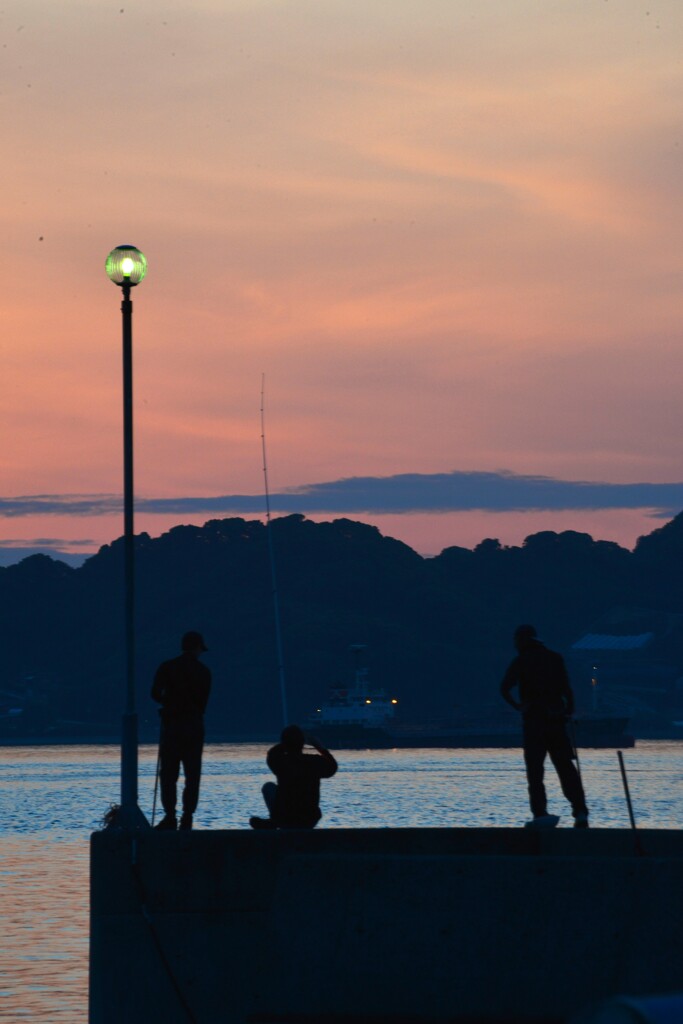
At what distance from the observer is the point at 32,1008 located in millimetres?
23125

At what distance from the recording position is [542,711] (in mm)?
15922

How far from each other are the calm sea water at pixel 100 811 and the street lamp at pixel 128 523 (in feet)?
25.8

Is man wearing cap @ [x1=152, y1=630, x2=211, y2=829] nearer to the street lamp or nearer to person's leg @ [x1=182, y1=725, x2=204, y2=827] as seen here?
person's leg @ [x1=182, y1=725, x2=204, y2=827]

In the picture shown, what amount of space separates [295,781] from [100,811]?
2471 inches

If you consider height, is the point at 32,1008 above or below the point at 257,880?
below

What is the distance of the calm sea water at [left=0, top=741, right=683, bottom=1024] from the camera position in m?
27.6

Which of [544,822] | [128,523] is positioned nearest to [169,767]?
[128,523]

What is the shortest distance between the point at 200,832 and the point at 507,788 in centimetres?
8375

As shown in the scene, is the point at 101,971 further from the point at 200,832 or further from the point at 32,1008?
the point at 32,1008

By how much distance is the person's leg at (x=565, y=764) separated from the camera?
621 inches

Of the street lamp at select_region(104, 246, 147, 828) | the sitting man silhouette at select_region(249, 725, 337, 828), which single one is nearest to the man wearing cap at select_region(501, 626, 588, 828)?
the sitting man silhouette at select_region(249, 725, 337, 828)

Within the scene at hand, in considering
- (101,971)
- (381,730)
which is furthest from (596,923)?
(381,730)

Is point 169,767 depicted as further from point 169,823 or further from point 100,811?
point 100,811

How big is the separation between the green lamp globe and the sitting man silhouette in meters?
4.39
